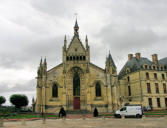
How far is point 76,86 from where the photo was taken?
36.0 meters

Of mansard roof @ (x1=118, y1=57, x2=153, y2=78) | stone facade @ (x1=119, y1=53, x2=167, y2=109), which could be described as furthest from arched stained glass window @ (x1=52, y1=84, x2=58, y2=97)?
mansard roof @ (x1=118, y1=57, x2=153, y2=78)

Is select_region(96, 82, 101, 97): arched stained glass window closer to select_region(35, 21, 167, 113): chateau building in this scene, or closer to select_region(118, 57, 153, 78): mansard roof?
select_region(35, 21, 167, 113): chateau building

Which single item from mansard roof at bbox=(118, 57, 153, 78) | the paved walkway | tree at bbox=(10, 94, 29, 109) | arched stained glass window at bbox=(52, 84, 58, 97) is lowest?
the paved walkway

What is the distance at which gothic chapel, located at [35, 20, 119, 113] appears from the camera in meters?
34.0

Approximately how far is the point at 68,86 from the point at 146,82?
65.0ft

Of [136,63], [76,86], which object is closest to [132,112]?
[76,86]

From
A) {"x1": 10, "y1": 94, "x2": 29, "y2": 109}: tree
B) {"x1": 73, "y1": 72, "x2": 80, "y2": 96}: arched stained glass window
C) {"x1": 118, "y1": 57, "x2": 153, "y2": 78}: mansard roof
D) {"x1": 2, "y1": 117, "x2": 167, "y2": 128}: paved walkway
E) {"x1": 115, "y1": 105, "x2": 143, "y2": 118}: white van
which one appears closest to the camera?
{"x1": 2, "y1": 117, "x2": 167, "y2": 128}: paved walkway

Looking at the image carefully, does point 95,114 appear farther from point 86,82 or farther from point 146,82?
point 146,82

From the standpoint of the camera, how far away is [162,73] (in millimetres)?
44188

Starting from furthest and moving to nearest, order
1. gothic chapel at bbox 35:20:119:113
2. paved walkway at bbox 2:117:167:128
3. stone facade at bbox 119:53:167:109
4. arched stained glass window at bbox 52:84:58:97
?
stone facade at bbox 119:53:167:109, arched stained glass window at bbox 52:84:58:97, gothic chapel at bbox 35:20:119:113, paved walkway at bbox 2:117:167:128

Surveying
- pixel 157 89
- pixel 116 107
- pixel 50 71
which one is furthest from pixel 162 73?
pixel 50 71

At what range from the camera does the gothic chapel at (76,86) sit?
34.0 metres

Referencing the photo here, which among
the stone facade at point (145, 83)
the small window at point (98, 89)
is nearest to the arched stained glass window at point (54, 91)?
the small window at point (98, 89)

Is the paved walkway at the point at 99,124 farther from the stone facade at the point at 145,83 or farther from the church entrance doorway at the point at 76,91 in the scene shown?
the stone facade at the point at 145,83
